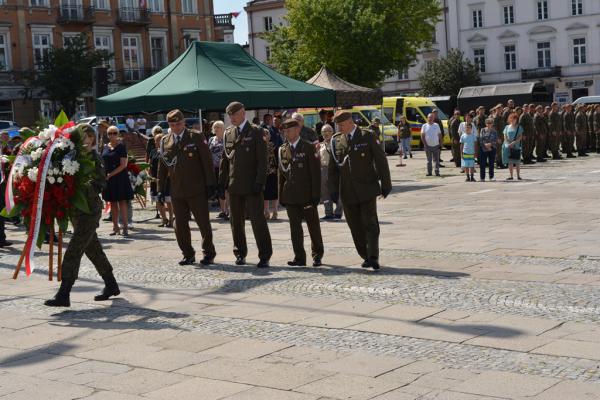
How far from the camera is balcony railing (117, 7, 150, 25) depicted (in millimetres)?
58875

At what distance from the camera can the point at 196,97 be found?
1908cm

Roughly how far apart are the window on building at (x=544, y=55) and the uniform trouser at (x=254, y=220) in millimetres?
60718

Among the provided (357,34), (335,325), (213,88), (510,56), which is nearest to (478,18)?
(510,56)

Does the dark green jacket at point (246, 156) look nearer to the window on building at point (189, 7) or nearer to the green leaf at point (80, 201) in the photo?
the green leaf at point (80, 201)

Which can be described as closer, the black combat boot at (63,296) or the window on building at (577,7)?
the black combat boot at (63,296)

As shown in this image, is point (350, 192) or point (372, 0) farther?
point (372, 0)

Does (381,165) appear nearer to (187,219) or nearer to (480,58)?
(187,219)

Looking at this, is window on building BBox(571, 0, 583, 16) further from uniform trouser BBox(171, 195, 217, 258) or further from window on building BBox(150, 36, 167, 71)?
uniform trouser BBox(171, 195, 217, 258)

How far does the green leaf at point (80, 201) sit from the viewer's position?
9266 millimetres

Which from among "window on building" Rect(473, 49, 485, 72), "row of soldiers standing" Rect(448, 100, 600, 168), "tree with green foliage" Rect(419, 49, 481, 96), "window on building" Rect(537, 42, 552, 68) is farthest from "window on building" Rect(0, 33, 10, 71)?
"window on building" Rect(537, 42, 552, 68)

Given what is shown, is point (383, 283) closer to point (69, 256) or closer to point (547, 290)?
point (547, 290)

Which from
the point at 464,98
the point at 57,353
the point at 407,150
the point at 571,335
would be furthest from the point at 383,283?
the point at 464,98

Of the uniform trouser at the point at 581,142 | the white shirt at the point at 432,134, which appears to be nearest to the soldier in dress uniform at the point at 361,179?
the white shirt at the point at 432,134

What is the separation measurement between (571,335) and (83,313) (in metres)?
4.55
